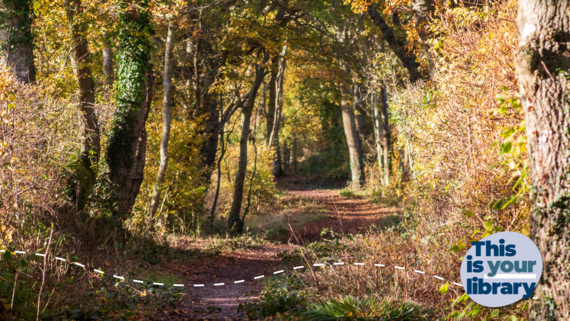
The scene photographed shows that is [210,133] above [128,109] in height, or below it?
below

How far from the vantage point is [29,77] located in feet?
27.7

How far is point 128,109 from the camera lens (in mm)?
9273

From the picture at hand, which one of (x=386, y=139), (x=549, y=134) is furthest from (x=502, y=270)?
(x=386, y=139)

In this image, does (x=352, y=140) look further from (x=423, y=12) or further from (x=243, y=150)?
(x=423, y=12)

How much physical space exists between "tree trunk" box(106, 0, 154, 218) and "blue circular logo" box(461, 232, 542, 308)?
735 centimetres

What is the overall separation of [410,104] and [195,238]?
669 cm

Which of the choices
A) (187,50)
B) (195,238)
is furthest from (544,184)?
(187,50)

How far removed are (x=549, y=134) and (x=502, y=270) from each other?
1.21 m

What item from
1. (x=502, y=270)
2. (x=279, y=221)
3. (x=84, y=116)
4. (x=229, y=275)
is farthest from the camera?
(x=279, y=221)

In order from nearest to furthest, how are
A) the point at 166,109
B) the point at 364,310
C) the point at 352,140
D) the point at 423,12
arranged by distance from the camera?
the point at 364,310, the point at 423,12, the point at 166,109, the point at 352,140

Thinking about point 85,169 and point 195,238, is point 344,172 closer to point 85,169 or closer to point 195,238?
point 195,238

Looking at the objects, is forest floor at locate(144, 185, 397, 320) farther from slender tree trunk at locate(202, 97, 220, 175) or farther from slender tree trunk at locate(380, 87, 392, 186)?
slender tree trunk at locate(380, 87, 392, 186)

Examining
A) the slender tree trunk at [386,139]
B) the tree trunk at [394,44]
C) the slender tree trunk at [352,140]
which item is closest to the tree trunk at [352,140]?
the slender tree trunk at [352,140]

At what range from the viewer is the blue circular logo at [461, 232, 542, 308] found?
11.8ft
